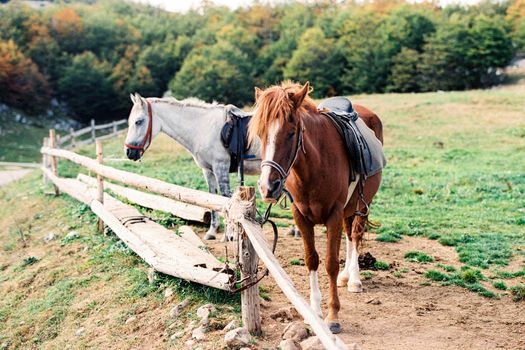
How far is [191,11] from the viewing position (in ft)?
298

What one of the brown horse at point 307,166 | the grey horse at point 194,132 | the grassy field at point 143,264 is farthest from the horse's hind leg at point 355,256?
the grey horse at point 194,132

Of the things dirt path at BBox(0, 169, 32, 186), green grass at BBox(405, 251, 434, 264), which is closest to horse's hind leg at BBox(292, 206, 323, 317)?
green grass at BBox(405, 251, 434, 264)

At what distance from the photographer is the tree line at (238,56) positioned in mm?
50719

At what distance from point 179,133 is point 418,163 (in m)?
11.0

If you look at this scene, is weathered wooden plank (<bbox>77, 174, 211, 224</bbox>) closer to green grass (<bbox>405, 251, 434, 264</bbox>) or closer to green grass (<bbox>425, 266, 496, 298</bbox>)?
green grass (<bbox>405, 251, 434, 264</bbox>)

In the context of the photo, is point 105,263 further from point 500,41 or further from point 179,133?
point 500,41

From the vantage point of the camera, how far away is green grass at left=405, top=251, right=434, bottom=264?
6.96 meters

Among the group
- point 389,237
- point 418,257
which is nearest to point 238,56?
point 389,237

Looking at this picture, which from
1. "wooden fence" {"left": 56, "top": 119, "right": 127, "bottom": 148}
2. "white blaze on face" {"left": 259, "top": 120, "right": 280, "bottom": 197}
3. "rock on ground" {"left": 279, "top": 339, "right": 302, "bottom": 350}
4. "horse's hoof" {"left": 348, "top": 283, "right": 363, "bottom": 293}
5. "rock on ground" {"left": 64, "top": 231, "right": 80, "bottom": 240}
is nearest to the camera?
"white blaze on face" {"left": 259, "top": 120, "right": 280, "bottom": 197}

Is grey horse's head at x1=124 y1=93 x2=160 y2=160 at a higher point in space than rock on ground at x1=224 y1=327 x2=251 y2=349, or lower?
higher

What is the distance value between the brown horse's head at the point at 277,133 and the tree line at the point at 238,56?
44.5 m

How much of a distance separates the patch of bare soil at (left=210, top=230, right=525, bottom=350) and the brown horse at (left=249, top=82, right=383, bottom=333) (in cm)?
47

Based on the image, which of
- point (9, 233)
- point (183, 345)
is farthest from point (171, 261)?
point (9, 233)

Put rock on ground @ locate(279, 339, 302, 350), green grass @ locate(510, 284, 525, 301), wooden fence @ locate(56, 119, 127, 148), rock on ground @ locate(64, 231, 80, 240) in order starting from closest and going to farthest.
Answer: rock on ground @ locate(279, 339, 302, 350) < green grass @ locate(510, 284, 525, 301) < rock on ground @ locate(64, 231, 80, 240) < wooden fence @ locate(56, 119, 127, 148)
